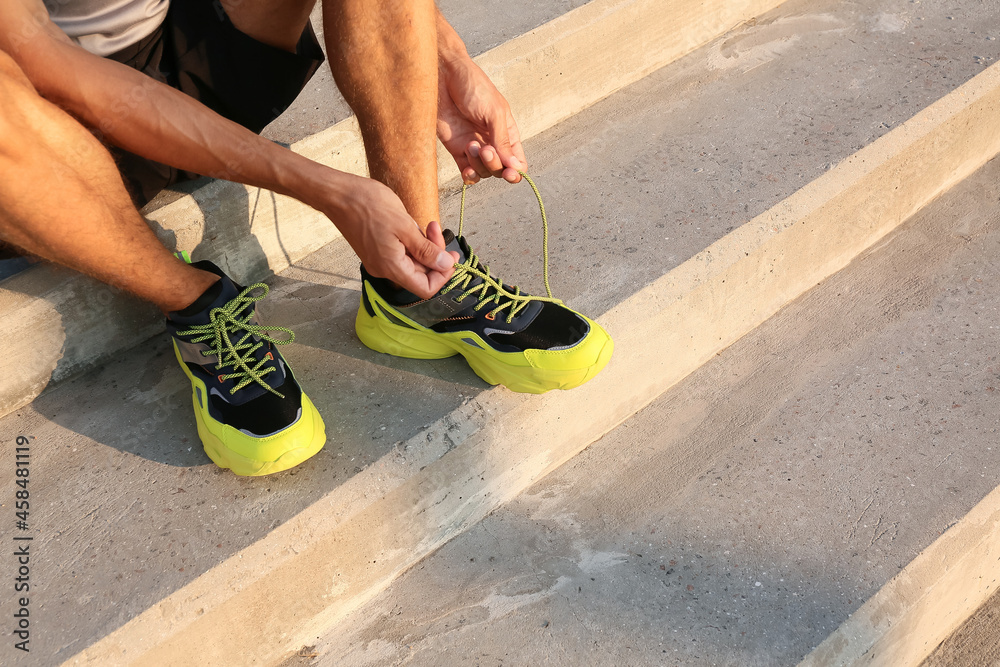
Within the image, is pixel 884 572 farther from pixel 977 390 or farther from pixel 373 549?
pixel 373 549

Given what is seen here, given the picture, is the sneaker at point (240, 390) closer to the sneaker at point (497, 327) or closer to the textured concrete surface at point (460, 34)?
the sneaker at point (497, 327)

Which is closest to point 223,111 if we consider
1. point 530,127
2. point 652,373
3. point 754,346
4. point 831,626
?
point 530,127

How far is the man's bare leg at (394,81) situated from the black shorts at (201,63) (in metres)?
0.17

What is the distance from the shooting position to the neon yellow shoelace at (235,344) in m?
1.45

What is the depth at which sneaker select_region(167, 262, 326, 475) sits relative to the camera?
1.40 m

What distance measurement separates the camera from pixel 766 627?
1.44 m

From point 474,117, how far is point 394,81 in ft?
0.64

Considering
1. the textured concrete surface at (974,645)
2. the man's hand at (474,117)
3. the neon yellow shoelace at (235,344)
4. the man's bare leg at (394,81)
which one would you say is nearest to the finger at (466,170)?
the man's hand at (474,117)

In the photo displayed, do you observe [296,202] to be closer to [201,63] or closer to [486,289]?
[201,63]

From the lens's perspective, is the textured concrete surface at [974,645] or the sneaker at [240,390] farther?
the textured concrete surface at [974,645]

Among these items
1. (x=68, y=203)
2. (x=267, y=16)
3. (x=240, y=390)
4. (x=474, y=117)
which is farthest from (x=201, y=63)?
(x=240, y=390)

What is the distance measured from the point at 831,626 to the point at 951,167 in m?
1.53

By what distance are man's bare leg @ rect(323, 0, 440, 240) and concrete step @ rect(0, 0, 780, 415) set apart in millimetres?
379

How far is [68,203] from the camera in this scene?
4.23 ft
